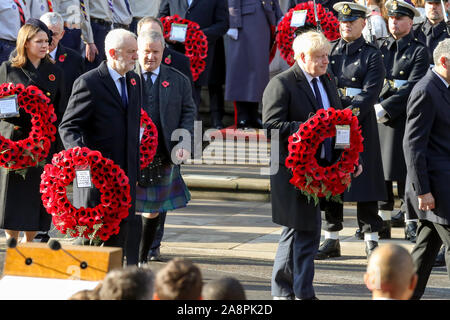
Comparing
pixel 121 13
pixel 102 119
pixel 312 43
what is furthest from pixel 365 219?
pixel 121 13

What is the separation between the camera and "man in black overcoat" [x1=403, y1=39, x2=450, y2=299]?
267 inches

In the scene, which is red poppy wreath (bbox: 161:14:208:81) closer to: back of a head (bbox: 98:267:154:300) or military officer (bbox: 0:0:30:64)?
military officer (bbox: 0:0:30:64)

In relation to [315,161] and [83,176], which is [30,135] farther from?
[315,161]

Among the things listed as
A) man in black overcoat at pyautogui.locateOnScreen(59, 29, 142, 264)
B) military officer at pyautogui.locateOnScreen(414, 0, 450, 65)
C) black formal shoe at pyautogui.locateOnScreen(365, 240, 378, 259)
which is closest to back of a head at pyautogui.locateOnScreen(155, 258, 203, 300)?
man in black overcoat at pyautogui.locateOnScreen(59, 29, 142, 264)

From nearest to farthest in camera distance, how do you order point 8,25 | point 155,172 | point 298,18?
point 155,172
point 8,25
point 298,18

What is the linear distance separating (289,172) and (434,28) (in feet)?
13.0

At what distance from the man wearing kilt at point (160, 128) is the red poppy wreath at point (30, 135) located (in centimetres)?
80

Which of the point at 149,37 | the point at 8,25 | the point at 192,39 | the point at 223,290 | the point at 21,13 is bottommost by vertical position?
the point at 223,290

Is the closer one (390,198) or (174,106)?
(174,106)

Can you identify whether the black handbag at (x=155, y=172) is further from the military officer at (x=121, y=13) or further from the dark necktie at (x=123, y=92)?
the military officer at (x=121, y=13)

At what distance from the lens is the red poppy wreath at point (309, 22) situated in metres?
11.3

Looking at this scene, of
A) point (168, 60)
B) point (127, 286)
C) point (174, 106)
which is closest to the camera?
point (127, 286)

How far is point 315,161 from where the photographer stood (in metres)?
6.92
